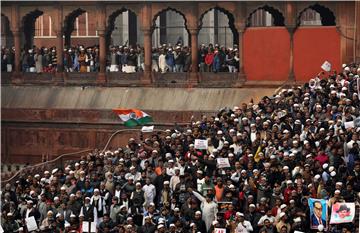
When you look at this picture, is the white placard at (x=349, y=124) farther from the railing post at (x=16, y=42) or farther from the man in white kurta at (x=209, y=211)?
the railing post at (x=16, y=42)

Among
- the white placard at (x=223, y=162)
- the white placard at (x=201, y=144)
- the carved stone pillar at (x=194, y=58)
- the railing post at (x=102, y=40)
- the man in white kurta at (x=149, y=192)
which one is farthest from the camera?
the railing post at (x=102, y=40)

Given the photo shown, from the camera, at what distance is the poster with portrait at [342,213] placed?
27250 millimetres

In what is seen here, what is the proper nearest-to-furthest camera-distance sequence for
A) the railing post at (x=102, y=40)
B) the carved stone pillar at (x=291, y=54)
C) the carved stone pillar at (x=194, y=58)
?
the carved stone pillar at (x=291, y=54) → the carved stone pillar at (x=194, y=58) → the railing post at (x=102, y=40)

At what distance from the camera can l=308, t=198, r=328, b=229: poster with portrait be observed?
27672mm

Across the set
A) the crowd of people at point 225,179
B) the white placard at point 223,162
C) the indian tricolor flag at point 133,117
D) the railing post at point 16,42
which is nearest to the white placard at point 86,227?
the crowd of people at point 225,179

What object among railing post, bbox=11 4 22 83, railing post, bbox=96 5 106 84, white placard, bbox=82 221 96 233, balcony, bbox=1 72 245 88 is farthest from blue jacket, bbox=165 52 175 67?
white placard, bbox=82 221 96 233

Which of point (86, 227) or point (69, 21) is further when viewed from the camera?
point (69, 21)

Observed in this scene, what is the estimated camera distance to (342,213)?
27.4 metres

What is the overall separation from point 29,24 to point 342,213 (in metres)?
24.1

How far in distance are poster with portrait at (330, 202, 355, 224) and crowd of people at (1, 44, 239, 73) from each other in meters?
18.6

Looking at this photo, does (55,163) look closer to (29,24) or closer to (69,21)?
(69,21)

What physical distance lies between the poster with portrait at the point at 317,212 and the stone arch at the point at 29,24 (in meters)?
22.3

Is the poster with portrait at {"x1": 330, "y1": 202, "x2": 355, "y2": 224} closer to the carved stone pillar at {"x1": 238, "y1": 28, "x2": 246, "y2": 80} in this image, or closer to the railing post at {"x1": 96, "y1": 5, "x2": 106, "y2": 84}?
the carved stone pillar at {"x1": 238, "y1": 28, "x2": 246, "y2": 80}

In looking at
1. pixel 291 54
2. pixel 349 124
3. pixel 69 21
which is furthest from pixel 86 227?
pixel 69 21
